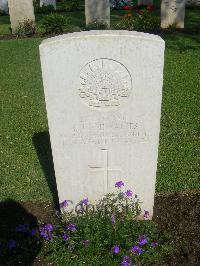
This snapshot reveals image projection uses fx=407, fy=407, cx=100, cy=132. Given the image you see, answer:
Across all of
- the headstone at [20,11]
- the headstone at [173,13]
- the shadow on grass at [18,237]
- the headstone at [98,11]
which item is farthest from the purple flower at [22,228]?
the headstone at [20,11]

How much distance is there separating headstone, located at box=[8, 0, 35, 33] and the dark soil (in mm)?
9234

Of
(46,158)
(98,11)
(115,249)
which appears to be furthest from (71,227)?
(98,11)

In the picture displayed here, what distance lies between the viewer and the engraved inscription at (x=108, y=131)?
11.5 ft

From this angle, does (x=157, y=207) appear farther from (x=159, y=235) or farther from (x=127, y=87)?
(x=127, y=87)

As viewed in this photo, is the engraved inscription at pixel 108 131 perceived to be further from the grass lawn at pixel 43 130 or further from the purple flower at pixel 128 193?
the grass lawn at pixel 43 130

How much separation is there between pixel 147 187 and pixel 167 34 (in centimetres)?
858

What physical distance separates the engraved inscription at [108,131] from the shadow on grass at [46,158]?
118cm

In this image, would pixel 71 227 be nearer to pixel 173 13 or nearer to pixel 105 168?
pixel 105 168

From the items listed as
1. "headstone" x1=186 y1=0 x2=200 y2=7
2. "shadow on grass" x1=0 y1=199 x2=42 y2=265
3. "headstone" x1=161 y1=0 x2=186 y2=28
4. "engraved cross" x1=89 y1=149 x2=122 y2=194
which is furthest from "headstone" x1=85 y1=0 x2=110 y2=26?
"engraved cross" x1=89 y1=149 x2=122 y2=194

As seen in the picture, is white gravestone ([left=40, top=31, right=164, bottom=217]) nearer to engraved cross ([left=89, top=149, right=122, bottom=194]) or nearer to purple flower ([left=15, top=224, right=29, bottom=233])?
engraved cross ([left=89, top=149, right=122, bottom=194])

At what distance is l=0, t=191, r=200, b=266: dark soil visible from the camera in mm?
3684

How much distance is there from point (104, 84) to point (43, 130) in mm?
3163

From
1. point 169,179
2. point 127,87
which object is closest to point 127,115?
point 127,87

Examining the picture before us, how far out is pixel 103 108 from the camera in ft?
11.3
